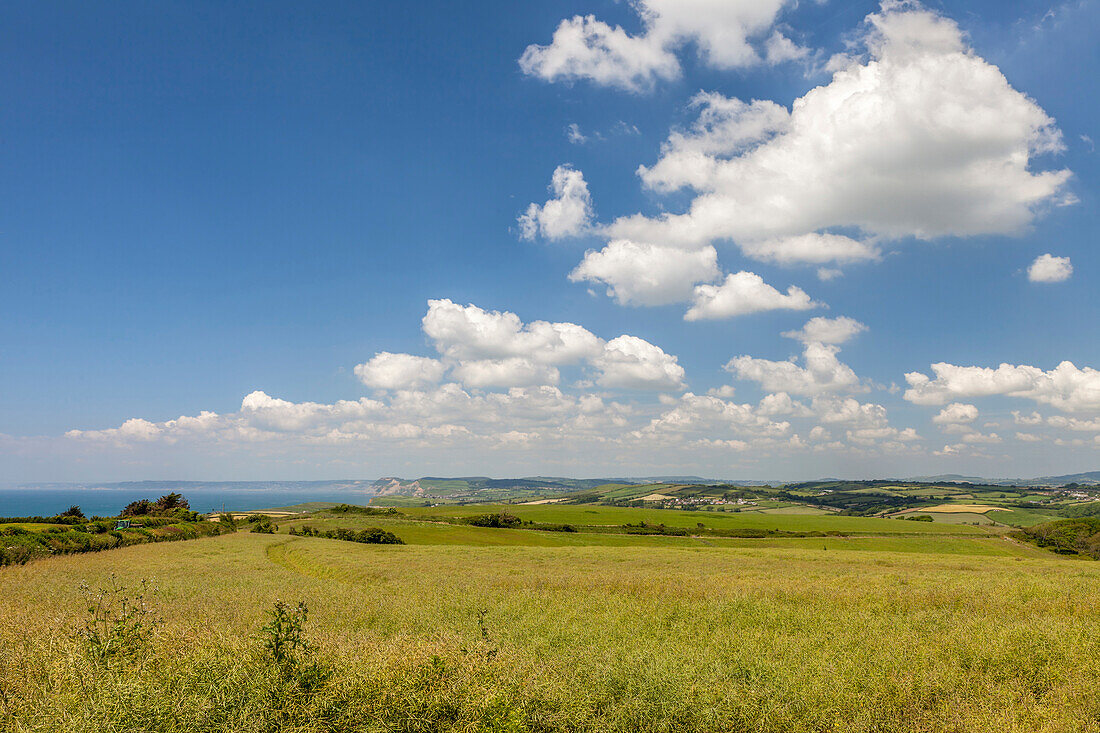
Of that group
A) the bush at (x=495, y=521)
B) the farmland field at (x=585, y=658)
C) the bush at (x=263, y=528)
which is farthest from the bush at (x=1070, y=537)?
the bush at (x=263, y=528)

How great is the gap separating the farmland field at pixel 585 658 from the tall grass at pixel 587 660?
0.18 ft

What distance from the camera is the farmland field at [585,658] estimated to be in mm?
8664

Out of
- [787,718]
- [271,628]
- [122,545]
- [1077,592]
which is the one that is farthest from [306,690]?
[122,545]

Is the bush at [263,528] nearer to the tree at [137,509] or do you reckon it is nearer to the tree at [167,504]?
the tree at [167,504]

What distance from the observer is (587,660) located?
12625 mm

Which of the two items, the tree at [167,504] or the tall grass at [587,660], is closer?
the tall grass at [587,660]

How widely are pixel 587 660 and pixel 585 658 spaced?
0.77ft

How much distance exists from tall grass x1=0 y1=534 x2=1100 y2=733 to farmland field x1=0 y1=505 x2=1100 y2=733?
0.18 ft

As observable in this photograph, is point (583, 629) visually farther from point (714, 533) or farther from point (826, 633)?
point (714, 533)

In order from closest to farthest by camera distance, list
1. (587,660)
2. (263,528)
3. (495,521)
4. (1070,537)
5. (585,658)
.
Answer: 1. (587,660)
2. (585,658)
3. (263,528)
4. (1070,537)
5. (495,521)

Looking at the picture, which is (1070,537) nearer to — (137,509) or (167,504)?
(167,504)

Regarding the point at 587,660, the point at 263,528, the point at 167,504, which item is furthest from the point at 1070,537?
the point at 167,504

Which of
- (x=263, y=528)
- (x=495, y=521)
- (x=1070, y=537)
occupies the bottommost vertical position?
(x=1070, y=537)

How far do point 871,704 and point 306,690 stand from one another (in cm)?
1198
